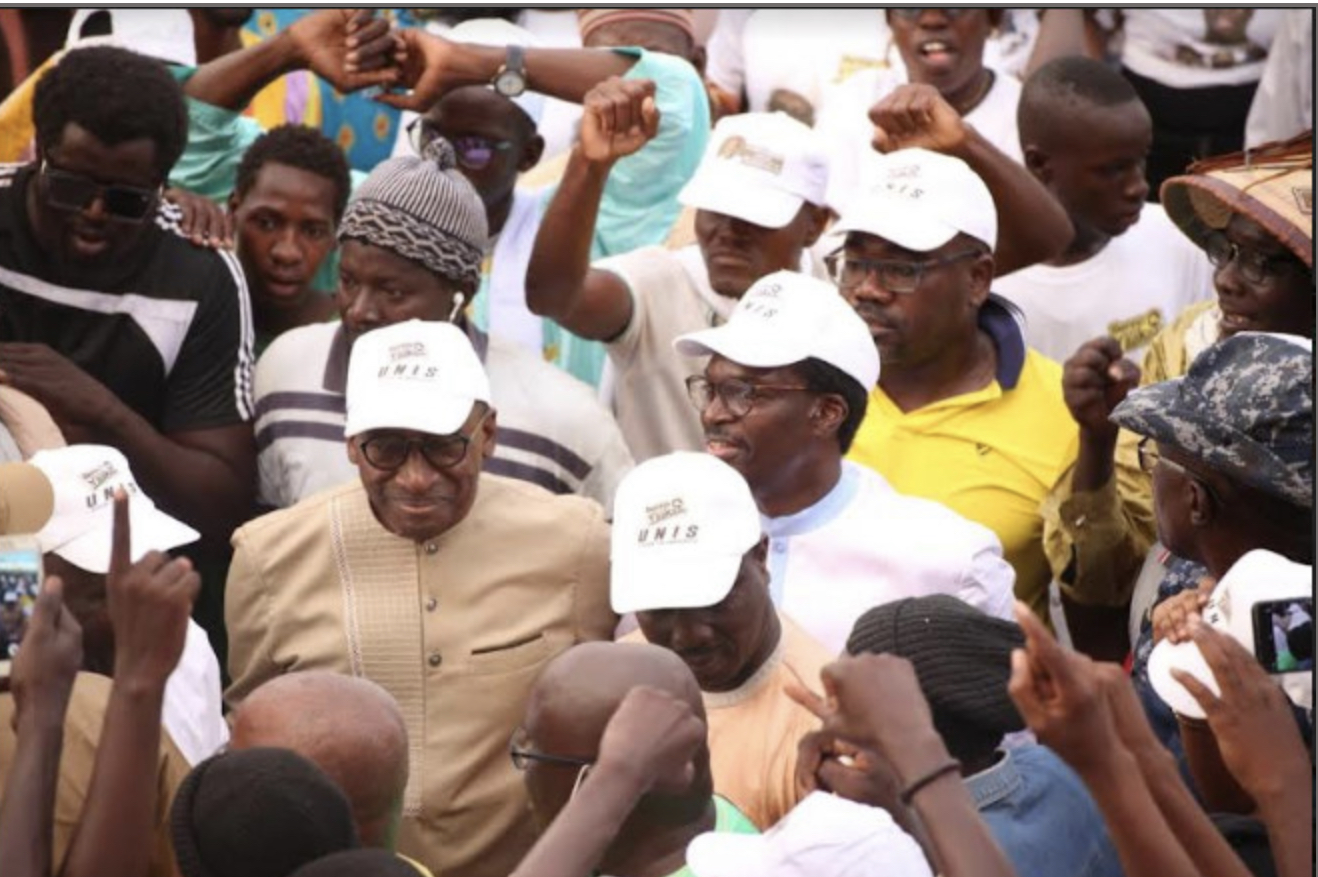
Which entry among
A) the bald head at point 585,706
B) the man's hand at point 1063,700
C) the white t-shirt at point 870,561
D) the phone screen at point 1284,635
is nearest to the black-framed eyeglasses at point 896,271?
the white t-shirt at point 870,561

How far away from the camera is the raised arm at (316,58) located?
761 cm

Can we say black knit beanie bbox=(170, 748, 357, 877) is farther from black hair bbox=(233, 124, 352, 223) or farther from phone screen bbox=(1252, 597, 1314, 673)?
black hair bbox=(233, 124, 352, 223)

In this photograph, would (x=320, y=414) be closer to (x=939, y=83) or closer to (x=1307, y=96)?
(x=939, y=83)

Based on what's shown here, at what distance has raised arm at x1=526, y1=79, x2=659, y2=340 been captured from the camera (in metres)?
7.07

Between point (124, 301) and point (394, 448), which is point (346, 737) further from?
point (124, 301)

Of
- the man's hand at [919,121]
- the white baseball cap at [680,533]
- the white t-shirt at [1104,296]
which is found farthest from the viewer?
the white t-shirt at [1104,296]

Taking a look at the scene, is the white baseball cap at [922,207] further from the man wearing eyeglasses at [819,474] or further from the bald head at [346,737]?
the bald head at [346,737]

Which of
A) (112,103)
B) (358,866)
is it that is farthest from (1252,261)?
(358,866)

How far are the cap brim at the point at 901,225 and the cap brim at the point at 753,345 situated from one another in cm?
66

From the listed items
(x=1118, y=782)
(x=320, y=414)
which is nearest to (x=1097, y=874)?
(x=1118, y=782)

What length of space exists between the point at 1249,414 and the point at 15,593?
2165 millimetres

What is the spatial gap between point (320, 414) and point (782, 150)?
1.48 m

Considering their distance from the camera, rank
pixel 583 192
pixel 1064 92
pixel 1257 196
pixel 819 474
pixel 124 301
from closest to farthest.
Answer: pixel 819 474 → pixel 1257 196 → pixel 124 301 → pixel 583 192 → pixel 1064 92

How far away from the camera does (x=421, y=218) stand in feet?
22.5
